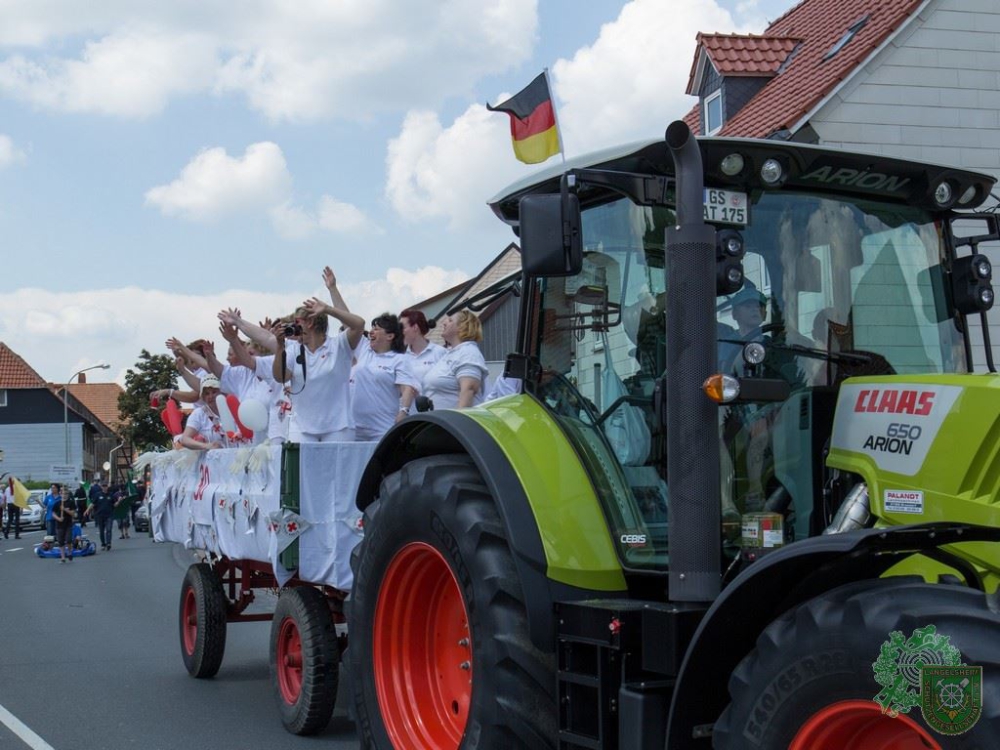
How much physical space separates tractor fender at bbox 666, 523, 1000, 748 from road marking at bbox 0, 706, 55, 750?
14.5ft

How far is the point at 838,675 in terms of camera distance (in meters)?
2.91

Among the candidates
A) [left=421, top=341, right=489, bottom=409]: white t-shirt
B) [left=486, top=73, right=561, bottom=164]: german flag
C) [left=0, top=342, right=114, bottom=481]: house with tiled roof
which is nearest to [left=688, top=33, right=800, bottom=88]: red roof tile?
[left=486, top=73, right=561, bottom=164]: german flag

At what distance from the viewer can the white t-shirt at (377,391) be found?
25.9 feet

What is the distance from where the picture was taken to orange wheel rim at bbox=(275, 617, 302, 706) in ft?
22.6

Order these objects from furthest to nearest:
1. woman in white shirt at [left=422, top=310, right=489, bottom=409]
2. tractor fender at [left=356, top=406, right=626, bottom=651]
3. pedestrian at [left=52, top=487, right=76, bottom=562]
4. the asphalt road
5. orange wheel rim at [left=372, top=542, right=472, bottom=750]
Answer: pedestrian at [left=52, top=487, right=76, bottom=562]
woman in white shirt at [left=422, top=310, right=489, bottom=409]
the asphalt road
orange wheel rim at [left=372, top=542, right=472, bottom=750]
tractor fender at [left=356, top=406, right=626, bottom=651]

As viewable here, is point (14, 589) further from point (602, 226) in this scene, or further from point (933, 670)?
point (933, 670)

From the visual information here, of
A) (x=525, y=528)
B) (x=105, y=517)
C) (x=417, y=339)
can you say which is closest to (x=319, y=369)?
(x=417, y=339)

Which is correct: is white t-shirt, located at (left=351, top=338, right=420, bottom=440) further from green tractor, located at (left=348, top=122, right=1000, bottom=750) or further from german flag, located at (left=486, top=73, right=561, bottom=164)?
green tractor, located at (left=348, top=122, right=1000, bottom=750)

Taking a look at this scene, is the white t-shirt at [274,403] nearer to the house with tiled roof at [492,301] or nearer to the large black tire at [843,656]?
the house with tiled roof at [492,301]

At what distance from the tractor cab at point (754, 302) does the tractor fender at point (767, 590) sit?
0.47 metres

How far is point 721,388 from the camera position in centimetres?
364

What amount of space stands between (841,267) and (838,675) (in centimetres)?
163

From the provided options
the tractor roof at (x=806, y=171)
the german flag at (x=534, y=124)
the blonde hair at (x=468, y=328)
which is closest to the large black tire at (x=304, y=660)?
the blonde hair at (x=468, y=328)

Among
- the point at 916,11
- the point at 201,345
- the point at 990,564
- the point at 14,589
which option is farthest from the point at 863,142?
the point at 990,564
